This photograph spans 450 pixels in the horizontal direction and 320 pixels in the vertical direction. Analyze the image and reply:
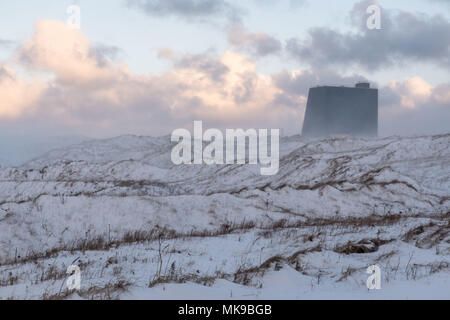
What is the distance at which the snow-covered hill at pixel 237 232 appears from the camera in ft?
26.9

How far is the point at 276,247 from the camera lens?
12.4m

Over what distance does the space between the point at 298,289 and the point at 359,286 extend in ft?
3.19

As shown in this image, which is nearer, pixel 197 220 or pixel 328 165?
pixel 197 220

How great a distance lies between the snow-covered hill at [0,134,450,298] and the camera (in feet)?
26.9

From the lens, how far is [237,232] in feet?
50.5

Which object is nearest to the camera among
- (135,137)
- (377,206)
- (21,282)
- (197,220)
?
(21,282)

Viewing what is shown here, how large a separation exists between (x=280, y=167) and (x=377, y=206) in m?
28.8

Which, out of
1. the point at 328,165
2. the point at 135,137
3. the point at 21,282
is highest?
the point at 135,137

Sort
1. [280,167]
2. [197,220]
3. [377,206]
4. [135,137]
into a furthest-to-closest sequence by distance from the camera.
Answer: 1. [135,137]
2. [280,167]
3. [377,206]
4. [197,220]

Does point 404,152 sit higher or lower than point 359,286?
higher

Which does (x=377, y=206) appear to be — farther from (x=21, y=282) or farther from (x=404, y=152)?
(x=404, y=152)
